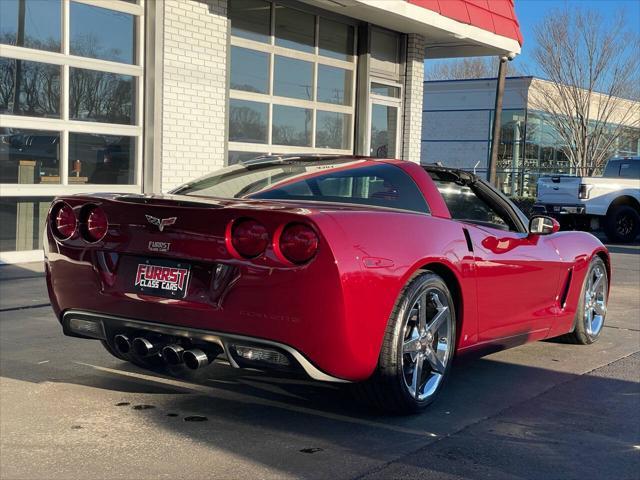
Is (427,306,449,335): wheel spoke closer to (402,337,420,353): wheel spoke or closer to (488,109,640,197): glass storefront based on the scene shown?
(402,337,420,353): wheel spoke

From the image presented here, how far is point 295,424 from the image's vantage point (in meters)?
4.45

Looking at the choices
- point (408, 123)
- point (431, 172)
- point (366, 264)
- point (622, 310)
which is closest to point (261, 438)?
point (366, 264)

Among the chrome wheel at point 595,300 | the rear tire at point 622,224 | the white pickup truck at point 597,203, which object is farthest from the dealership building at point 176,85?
the chrome wheel at point 595,300

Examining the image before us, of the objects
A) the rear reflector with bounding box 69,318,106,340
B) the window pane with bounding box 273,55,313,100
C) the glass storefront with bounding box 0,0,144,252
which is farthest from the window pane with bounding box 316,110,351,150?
the rear reflector with bounding box 69,318,106,340

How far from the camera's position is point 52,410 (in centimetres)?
464

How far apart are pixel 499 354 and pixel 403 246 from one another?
90.8 inches

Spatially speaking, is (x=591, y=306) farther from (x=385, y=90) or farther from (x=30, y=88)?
(x=385, y=90)

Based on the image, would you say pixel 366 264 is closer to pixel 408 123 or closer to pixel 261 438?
pixel 261 438

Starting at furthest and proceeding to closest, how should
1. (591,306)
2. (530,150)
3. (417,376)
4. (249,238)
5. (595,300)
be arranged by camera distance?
(530,150) < (595,300) < (591,306) < (417,376) < (249,238)

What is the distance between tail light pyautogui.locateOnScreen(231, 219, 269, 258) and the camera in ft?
13.1

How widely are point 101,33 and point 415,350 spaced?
7.80m

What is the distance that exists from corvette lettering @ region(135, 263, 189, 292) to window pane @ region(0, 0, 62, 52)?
6.71m

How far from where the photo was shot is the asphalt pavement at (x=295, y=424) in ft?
12.6

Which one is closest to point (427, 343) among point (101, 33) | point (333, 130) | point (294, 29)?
point (101, 33)
